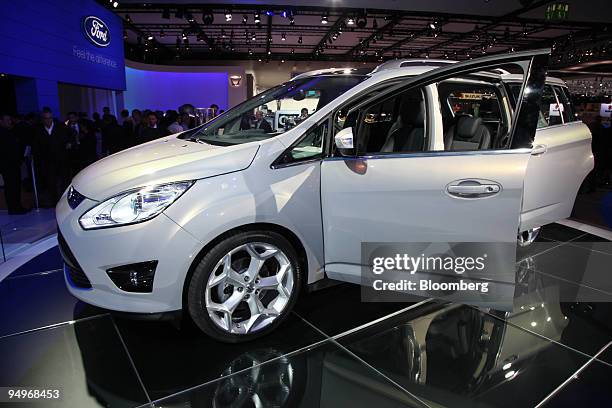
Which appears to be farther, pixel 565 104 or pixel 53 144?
pixel 53 144

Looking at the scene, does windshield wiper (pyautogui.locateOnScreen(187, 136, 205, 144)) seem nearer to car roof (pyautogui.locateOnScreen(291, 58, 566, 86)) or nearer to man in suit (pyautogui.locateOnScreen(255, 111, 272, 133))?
man in suit (pyautogui.locateOnScreen(255, 111, 272, 133))

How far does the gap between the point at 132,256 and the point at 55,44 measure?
8.81 meters

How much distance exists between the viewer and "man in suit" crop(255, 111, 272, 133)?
2.97 metres

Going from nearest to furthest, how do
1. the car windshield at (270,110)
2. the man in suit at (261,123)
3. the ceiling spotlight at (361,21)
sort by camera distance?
the car windshield at (270,110)
the man in suit at (261,123)
the ceiling spotlight at (361,21)

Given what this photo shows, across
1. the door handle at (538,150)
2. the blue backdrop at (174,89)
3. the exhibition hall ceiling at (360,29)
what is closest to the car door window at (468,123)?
the door handle at (538,150)

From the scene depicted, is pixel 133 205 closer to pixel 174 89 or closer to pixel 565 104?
pixel 565 104

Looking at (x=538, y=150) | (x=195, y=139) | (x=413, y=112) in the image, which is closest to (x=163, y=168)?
(x=195, y=139)

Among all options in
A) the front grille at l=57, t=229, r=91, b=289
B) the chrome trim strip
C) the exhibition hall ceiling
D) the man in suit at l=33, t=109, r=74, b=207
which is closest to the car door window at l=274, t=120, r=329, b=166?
the chrome trim strip

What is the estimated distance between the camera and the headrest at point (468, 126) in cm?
300

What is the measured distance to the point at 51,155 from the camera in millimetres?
6281

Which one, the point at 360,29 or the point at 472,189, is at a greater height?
the point at 360,29

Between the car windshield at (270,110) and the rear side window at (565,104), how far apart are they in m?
2.39

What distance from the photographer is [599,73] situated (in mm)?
18609

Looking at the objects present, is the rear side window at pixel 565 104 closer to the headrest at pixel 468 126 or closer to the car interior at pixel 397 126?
the headrest at pixel 468 126
